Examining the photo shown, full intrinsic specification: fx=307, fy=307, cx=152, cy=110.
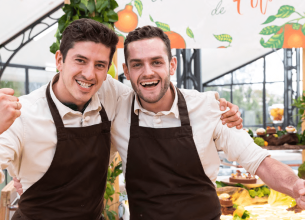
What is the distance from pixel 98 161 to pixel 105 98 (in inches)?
14.2

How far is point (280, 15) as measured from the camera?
2670 mm

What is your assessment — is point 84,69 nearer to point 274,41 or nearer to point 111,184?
point 111,184

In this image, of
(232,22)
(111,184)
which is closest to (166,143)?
(111,184)

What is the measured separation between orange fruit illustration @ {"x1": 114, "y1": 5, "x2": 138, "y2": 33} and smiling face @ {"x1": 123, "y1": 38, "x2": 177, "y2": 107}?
944 millimetres

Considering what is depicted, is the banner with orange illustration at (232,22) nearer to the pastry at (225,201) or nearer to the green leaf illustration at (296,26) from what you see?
the green leaf illustration at (296,26)

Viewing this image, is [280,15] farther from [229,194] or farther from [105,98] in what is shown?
[105,98]

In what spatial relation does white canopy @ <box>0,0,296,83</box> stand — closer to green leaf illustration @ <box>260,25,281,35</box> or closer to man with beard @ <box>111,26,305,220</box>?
green leaf illustration @ <box>260,25,281,35</box>

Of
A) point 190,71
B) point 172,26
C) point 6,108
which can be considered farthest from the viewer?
point 190,71

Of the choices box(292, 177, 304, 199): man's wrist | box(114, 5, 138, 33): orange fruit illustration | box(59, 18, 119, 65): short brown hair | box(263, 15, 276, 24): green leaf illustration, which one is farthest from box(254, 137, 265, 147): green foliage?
box(59, 18, 119, 65): short brown hair

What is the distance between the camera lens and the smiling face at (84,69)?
1.47 metres

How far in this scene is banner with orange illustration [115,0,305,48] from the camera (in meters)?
2.65

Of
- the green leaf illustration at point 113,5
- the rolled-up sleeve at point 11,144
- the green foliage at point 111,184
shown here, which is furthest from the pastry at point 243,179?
the rolled-up sleeve at point 11,144

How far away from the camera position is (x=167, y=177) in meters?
1.56

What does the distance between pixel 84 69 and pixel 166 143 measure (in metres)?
0.56
